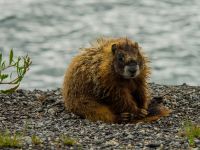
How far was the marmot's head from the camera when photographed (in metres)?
11.9

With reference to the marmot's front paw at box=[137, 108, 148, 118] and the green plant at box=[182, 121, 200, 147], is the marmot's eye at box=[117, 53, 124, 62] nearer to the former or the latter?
the marmot's front paw at box=[137, 108, 148, 118]

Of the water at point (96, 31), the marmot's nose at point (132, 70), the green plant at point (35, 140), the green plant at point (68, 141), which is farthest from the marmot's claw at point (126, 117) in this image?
the water at point (96, 31)

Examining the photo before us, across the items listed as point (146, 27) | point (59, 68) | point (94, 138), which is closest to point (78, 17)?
point (146, 27)

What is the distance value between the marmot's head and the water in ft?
24.5

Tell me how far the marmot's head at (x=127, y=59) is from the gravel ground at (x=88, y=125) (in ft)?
2.66

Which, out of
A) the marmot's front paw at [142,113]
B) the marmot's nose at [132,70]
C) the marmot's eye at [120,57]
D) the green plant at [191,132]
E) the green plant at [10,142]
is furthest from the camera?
the marmot's front paw at [142,113]

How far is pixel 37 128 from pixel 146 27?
13.7 m

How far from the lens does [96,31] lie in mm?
23891

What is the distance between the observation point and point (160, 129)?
11.4 m

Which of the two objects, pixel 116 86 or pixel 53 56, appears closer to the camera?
pixel 116 86

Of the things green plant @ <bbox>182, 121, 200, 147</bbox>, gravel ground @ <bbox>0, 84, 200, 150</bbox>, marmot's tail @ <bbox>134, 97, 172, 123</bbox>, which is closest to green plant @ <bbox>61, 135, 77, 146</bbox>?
gravel ground @ <bbox>0, 84, 200, 150</bbox>

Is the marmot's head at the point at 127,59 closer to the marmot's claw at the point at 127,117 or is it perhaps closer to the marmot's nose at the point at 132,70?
the marmot's nose at the point at 132,70

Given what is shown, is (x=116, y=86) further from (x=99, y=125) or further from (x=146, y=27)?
(x=146, y=27)

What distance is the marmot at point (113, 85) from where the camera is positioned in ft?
39.9
